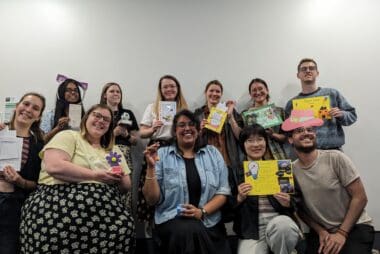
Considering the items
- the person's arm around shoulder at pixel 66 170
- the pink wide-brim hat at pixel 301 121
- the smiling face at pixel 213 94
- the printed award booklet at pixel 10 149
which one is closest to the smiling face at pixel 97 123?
the person's arm around shoulder at pixel 66 170

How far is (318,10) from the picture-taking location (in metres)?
3.31

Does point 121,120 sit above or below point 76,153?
above

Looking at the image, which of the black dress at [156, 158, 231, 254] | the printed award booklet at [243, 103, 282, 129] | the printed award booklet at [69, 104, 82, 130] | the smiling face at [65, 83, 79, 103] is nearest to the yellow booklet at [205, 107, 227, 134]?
the printed award booklet at [243, 103, 282, 129]

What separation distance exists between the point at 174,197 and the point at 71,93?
4.99 ft

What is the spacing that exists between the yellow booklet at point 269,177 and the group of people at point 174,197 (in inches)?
1.9

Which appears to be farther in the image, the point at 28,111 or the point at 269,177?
the point at 28,111

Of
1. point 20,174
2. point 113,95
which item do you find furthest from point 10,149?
point 113,95

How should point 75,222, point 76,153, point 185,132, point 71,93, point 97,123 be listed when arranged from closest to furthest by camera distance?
point 75,222, point 76,153, point 97,123, point 185,132, point 71,93

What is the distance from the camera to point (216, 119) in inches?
98.9

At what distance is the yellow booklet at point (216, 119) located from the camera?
2.49m

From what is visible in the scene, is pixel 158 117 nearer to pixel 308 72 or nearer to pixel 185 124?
pixel 185 124

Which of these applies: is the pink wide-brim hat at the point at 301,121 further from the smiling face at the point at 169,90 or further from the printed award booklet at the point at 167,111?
the smiling face at the point at 169,90

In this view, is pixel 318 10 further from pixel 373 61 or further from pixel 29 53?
pixel 29 53

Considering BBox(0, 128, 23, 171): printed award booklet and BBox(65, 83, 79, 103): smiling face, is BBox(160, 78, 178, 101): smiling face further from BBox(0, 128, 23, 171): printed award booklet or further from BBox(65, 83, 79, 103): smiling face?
BBox(0, 128, 23, 171): printed award booklet
